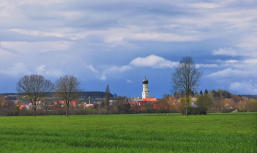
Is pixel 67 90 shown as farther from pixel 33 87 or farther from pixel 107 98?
pixel 107 98

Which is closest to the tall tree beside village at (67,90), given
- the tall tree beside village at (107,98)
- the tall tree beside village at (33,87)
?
Answer: the tall tree beside village at (33,87)

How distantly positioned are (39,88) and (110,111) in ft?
91.7

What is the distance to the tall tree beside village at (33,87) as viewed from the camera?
9544 cm

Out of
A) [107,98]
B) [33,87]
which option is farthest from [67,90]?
[107,98]

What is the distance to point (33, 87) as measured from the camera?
97.3 metres

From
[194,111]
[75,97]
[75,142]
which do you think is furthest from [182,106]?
[75,142]

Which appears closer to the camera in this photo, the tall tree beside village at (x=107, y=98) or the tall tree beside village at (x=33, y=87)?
the tall tree beside village at (x=33, y=87)

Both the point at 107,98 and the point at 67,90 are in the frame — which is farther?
the point at 107,98

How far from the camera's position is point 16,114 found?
9625 cm

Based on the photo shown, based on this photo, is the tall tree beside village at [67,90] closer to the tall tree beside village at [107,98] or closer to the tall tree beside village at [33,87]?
the tall tree beside village at [33,87]

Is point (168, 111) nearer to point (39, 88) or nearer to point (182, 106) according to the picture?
point (182, 106)

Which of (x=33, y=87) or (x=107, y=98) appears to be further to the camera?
(x=107, y=98)

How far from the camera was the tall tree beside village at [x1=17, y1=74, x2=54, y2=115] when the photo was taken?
9544 cm

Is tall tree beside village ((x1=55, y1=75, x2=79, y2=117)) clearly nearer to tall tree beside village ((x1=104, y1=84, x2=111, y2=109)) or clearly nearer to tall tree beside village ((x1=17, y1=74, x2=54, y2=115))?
tall tree beside village ((x1=17, y1=74, x2=54, y2=115))
